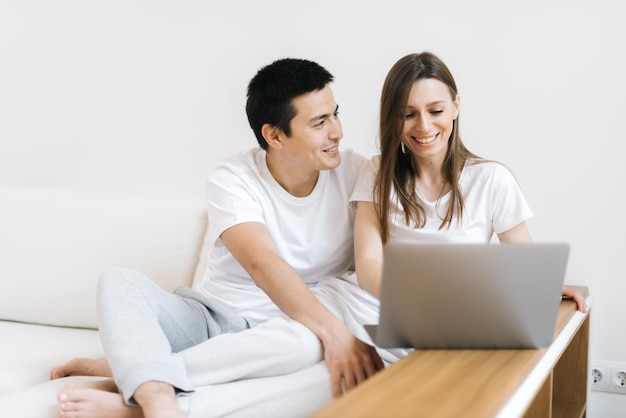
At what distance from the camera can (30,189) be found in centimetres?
257

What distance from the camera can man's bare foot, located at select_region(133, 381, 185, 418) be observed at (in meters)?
1.39

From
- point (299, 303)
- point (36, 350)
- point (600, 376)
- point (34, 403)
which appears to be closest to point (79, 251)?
point (36, 350)

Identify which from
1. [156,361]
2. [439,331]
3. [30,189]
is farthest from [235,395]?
[30,189]

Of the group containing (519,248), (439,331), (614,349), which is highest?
(519,248)

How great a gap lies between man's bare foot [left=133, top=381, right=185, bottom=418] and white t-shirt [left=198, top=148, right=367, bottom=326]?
0.54m

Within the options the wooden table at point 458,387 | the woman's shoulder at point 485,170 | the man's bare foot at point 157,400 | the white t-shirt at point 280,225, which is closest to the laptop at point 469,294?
the wooden table at point 458,387

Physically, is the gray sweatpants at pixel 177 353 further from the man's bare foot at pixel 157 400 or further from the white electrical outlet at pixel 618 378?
the white electrical outlet at pixel 618 378

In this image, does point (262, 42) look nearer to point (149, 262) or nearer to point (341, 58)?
point (341, 58)

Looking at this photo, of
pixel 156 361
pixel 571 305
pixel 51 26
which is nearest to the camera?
pixel 156 361

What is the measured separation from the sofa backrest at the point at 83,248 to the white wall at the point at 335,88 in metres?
0.26

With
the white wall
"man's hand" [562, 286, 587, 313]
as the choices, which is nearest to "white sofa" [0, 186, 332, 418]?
the white wall

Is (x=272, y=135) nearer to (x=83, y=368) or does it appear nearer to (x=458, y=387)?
(x=83, y=368)

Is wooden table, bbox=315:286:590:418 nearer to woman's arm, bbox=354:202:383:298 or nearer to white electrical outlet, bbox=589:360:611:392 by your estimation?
woman's arm, bbox=354:202:383:298

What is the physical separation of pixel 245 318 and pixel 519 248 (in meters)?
0.93
